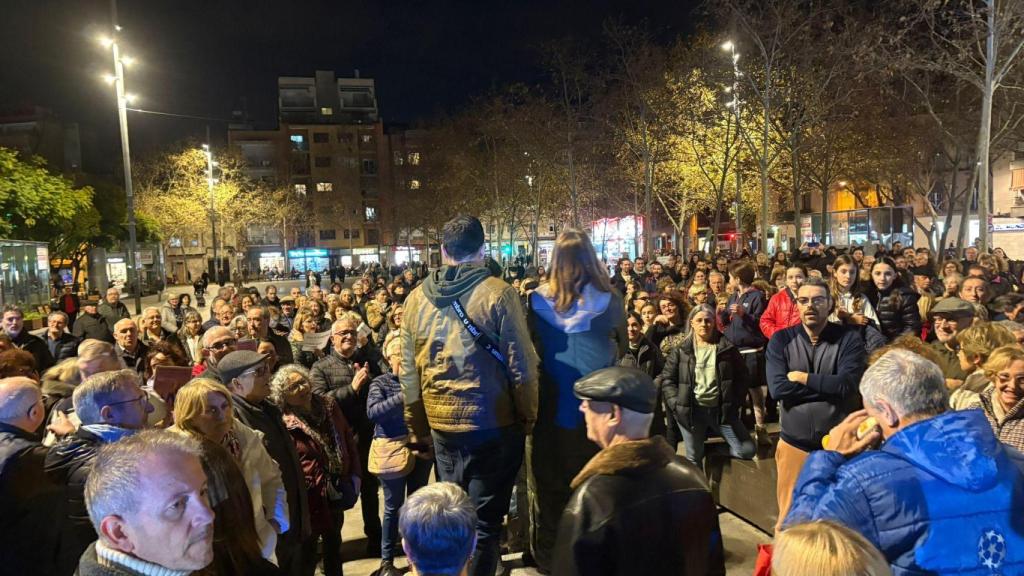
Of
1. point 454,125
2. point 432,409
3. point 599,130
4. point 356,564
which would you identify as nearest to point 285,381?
point 432,409

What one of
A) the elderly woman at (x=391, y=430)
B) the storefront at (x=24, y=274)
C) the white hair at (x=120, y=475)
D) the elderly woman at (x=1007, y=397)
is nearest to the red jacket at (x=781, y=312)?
the elderly woman at (x=1007, y=397)

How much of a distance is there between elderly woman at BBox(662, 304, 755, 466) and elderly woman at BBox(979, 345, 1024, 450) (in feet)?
7.83

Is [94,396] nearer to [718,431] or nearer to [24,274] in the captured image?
[718,431]

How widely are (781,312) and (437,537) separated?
5.40 m

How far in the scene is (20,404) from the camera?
134 inches

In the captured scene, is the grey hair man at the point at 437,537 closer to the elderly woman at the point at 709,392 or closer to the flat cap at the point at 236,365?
the flat cap at the point at 236,365

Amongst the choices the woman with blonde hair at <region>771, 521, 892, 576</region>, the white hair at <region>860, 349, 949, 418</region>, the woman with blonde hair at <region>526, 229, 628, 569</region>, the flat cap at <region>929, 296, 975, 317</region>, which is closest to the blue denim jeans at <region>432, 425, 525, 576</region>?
the woman with blonde hair at <region>526, 229, 628, 569</region>

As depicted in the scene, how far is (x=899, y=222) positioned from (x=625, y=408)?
26.0 m

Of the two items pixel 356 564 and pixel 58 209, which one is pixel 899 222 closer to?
pixel 356 564

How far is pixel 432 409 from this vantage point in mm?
3514

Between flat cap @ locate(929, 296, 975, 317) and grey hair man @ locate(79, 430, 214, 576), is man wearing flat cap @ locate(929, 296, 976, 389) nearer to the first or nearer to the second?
flat cap @ locate(929, 296, 975, 317)

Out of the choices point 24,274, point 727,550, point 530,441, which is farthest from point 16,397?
point 24,274

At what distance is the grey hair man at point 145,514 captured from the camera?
5.80 feet

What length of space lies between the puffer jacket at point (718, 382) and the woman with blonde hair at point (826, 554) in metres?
4.03
